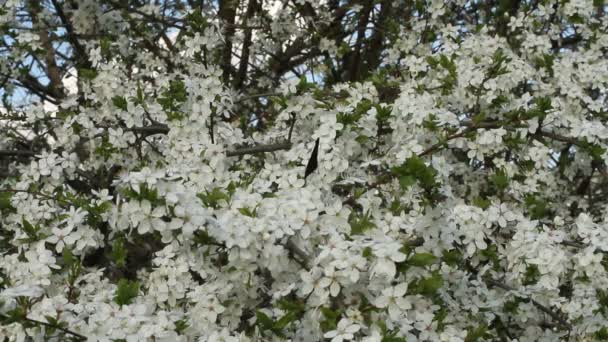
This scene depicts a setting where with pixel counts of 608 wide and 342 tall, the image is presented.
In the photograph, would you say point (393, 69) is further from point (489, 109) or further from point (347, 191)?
point (347, 191)

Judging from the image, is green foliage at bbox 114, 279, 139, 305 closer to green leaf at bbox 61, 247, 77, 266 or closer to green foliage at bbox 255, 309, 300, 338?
green leaf at bbox 61, 247, 77, 266

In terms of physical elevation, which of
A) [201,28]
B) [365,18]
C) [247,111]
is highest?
[201,28]

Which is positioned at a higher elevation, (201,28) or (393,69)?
(201,28)

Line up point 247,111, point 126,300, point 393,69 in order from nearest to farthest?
point 126,300 → point 393,69 → point 247,111

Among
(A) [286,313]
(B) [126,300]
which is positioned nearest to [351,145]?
(A) [286,313]

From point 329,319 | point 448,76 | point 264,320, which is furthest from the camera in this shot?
point 448,76

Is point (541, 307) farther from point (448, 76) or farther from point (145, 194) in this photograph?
point (145, 194)

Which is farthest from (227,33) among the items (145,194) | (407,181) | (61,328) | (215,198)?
(61,328)

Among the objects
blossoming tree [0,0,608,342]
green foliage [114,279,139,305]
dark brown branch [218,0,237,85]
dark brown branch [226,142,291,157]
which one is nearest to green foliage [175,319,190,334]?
blossoming tree [0,0,608,342]

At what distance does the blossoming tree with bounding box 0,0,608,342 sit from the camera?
2.46m

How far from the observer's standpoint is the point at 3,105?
5668 millimetres

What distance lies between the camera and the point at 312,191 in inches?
109

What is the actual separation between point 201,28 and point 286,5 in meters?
2.60

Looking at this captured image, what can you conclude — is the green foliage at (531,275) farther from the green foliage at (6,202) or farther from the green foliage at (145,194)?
the green foliage at (6,202)
